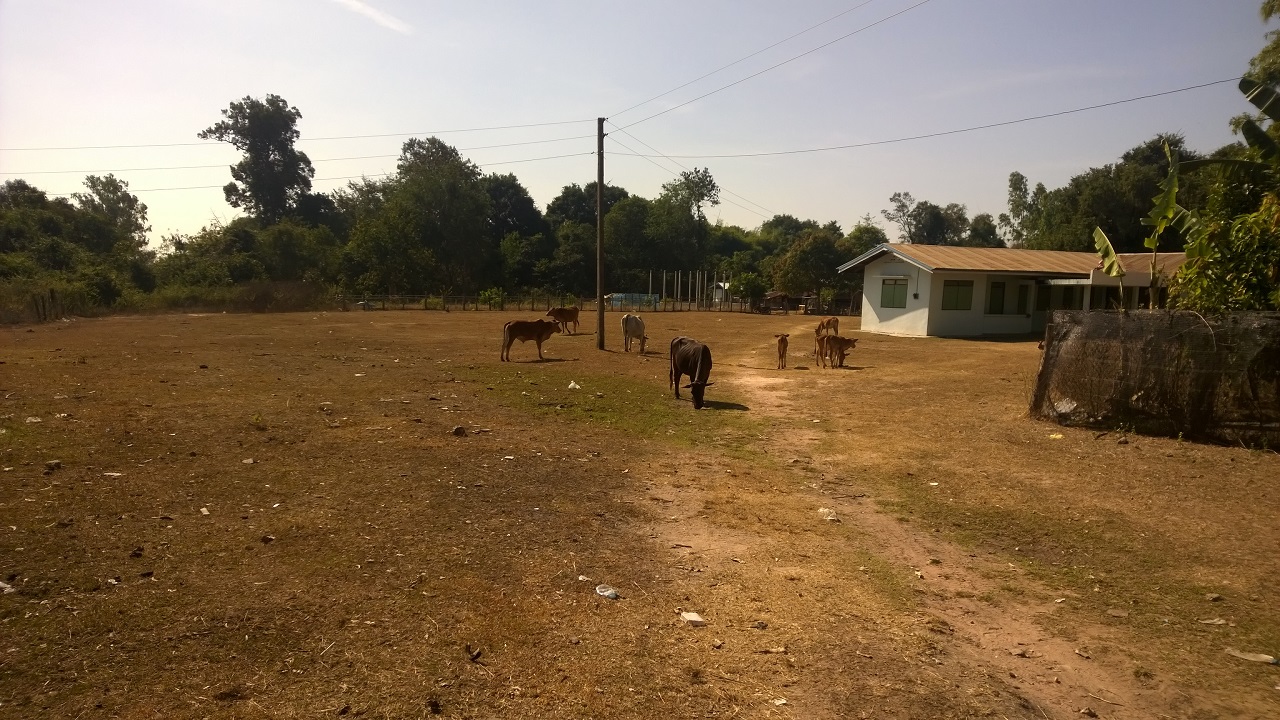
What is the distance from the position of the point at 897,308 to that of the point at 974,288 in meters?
3.13

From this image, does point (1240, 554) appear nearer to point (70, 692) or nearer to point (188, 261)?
point (70, 692)

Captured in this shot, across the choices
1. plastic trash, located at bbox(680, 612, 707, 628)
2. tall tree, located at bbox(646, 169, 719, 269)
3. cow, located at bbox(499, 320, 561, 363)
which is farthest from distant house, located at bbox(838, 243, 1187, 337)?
tall tree, located at bbox(646, 169, 719, 269)

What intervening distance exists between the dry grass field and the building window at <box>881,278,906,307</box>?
1897cm

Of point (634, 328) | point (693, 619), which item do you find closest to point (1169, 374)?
point (693, 619)

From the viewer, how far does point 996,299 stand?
29.8m

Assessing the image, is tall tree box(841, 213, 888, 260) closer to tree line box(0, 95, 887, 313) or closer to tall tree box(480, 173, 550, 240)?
tree line box(0, 95, 887, 313)

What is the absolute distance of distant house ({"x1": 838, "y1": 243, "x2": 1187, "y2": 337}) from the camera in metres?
28.1

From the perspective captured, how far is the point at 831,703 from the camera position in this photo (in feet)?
12.1

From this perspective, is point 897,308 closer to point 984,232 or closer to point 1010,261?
point 1010,261

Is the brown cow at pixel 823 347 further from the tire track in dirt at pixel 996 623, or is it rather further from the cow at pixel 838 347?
the tire track in dirt at pixel 996 623

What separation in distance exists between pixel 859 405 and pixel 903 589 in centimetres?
812

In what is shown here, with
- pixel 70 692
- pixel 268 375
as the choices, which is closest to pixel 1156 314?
pixel 70 692

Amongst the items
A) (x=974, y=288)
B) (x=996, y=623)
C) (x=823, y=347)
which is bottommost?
(x=996, y=623)

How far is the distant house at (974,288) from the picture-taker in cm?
2806
